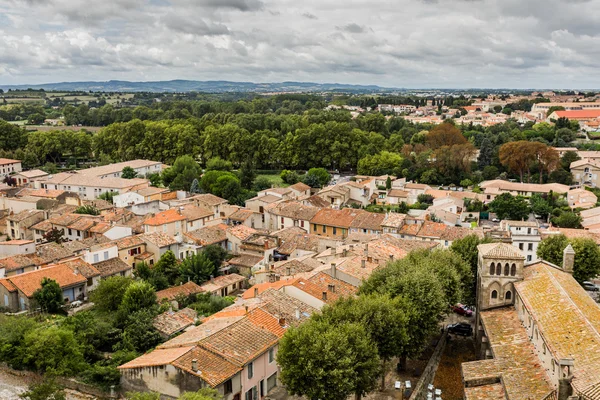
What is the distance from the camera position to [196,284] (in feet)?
130

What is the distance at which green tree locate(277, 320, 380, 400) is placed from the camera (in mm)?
20406

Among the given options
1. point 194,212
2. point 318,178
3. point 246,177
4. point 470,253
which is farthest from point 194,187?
point 470,253

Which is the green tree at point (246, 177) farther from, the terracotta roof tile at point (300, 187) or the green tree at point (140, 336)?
the green tree at point (140, 336)

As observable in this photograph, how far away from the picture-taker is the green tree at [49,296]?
3456 centimetres

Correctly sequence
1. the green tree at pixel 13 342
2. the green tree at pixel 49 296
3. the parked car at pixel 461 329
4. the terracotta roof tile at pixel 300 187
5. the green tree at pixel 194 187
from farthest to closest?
the green tree at pixel 194 187, the terracotta roof tile at pixel 300 187, the green tree at pixel 49 296, the parked car at pixel 461 329, the green tree at pixel 13 342

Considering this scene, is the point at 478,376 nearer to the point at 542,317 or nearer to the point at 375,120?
the point at 542,317

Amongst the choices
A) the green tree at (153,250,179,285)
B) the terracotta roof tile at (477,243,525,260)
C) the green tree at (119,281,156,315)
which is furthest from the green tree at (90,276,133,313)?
the terracotta roof tile at (477,243,525,260)

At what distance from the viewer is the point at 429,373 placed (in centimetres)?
2566

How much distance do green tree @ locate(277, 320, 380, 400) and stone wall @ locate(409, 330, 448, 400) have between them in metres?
3.11

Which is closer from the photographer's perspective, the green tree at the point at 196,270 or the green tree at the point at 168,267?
the green tree at the point at 196,270

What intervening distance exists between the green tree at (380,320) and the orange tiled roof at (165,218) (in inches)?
1177

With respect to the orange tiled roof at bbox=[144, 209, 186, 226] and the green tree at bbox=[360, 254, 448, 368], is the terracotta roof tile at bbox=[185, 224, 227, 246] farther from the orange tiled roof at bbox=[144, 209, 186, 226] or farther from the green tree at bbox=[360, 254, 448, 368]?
the green tree at bbox=[360, 254, 448, 368]

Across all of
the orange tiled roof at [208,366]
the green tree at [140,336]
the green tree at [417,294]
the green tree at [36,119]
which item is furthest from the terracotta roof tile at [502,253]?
the green tree at [36,119]

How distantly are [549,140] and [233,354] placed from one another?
10111cm
